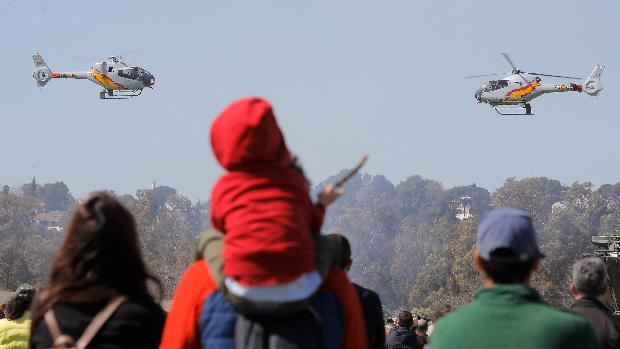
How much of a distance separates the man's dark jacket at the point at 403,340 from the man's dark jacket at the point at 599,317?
14.3ft

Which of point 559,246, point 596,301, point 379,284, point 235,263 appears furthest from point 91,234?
point 379,284

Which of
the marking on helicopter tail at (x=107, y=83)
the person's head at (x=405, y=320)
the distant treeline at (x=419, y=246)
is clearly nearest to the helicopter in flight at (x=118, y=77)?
the marking on helicopter tail at (x=107, y=83)

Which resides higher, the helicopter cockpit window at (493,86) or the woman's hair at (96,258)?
the helicopter cockpit window at (493,86)

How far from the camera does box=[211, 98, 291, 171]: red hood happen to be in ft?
16.0

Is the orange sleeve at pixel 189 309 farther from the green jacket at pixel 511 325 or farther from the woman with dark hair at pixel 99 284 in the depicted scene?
the green jacket at pixel 511 325

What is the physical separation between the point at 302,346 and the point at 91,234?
2.84 feet

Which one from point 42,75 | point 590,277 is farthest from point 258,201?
point 42,75

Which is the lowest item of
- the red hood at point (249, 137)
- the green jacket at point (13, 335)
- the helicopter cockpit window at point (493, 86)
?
the green jacket at point (13, 335)

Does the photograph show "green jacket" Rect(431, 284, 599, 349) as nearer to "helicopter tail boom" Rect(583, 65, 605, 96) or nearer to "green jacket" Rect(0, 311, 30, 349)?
"green jacket" Rect(0, 311, 30, 349)

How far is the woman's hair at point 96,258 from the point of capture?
5.16m

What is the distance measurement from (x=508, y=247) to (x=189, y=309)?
3.61 feet

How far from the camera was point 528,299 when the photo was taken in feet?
16.4

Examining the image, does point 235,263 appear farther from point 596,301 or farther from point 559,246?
point 559,246

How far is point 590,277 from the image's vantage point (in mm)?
7363
